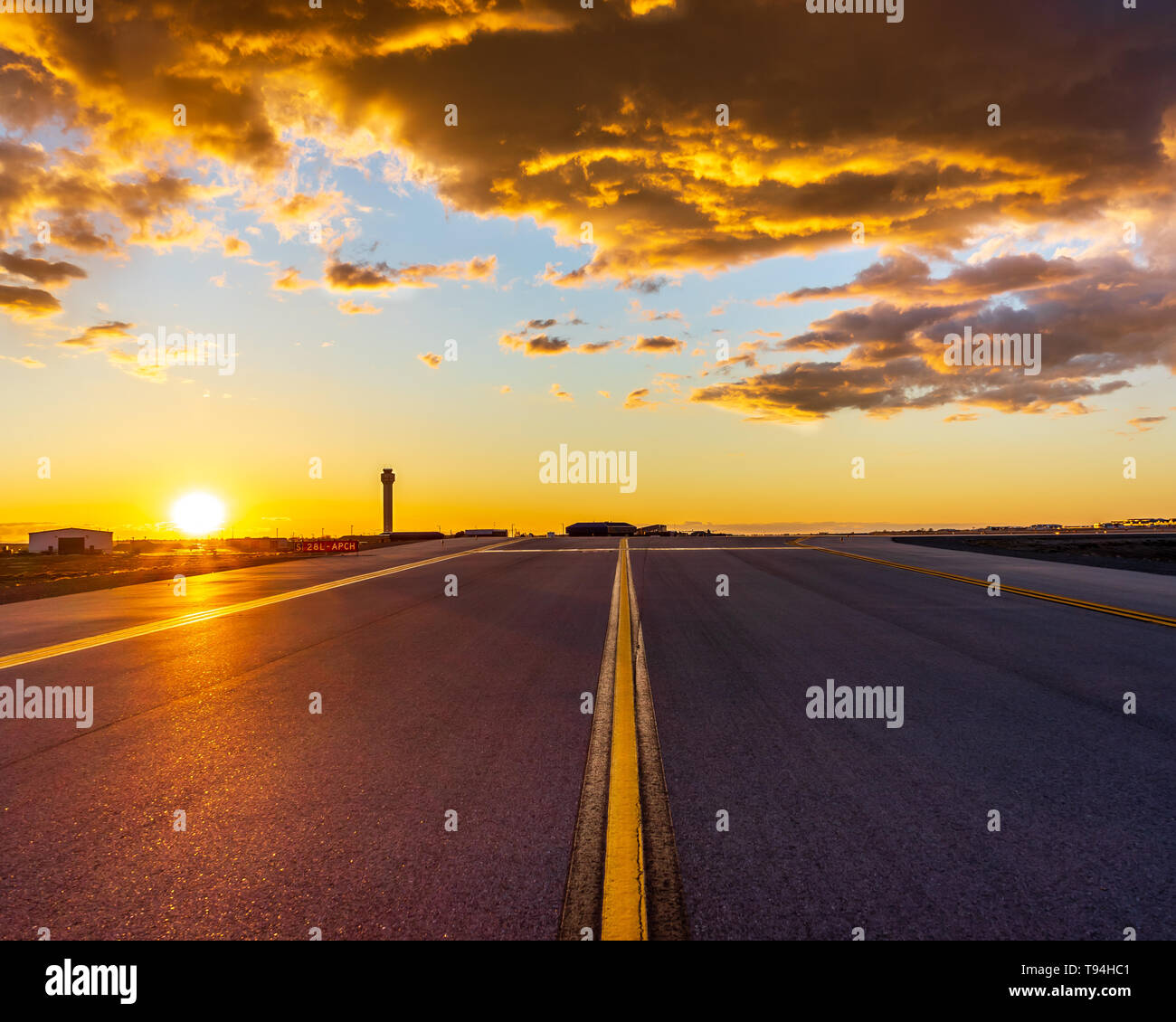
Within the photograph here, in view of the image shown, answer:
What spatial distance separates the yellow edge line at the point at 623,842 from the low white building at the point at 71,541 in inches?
3189

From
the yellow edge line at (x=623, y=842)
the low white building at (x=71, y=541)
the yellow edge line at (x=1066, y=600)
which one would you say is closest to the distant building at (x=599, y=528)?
the low white building at (x=71, y=541)

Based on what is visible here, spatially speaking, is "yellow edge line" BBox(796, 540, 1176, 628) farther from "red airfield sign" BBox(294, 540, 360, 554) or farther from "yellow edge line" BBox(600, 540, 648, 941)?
"red airfield sign" BBox(294, 540, 360, 554)

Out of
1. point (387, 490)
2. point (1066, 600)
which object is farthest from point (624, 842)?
point (387, 490)

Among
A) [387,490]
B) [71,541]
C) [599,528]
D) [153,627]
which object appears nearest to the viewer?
[153,627]

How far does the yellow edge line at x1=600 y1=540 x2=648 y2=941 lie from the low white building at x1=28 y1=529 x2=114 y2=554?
81.0 metres

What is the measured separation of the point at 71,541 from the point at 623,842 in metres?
87.7

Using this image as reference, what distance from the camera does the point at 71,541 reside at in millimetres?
A: 76375

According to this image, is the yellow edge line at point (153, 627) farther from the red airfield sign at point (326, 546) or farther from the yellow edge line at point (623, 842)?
the red airfield sign at point (326, 546)

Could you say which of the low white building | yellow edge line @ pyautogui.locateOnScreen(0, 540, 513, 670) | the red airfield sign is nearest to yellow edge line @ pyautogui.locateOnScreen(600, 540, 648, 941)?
yellow edge line @ pyautogui.locateOnScreen(0, 540, 513, 670)

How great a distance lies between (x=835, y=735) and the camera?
19.5 feet

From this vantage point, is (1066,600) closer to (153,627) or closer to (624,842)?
(624,842)

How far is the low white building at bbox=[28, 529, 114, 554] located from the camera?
74812 millimetres

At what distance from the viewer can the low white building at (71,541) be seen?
74812mm
